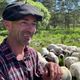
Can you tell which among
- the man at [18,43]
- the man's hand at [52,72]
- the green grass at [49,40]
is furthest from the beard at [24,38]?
the green grass at [49,40]

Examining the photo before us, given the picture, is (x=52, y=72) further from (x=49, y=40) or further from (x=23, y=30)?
(x=49, y=40)

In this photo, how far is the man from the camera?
1.84 metres

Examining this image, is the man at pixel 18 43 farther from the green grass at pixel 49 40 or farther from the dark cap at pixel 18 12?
the green grass at pixel 49 40

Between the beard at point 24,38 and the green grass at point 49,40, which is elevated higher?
the beard at point 24,38

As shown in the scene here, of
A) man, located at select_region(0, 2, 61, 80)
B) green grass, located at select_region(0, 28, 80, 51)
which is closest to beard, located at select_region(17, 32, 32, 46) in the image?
man, located at select_region(0, 2, 61, 80)

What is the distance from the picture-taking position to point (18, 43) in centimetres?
190

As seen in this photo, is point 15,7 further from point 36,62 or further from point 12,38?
point 36,62

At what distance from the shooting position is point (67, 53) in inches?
601

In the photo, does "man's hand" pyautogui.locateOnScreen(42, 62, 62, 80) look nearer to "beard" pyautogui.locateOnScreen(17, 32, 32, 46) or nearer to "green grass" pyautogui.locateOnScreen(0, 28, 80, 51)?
"beard" pyautogui.locateOnScreen(17, 32, 32, 46)

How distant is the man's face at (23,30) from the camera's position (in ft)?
6.07

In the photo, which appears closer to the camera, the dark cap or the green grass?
the dark cap

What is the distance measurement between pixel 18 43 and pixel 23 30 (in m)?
0.09

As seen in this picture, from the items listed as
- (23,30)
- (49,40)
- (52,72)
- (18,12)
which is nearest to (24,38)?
(23,30)

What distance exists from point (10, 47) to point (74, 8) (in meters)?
50.0
